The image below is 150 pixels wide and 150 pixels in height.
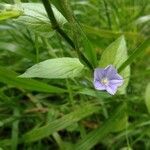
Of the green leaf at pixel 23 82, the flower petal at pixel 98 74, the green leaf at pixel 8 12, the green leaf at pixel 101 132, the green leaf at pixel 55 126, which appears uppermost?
the green leaf at pixel 8 12

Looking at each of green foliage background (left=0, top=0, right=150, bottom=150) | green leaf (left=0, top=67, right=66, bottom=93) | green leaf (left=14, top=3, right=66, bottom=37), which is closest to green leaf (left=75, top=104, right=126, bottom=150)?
green foliage background (left=0, top=0, right=150, bottom=150)

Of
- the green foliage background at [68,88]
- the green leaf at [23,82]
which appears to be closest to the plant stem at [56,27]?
the green foliage background at [68,88]

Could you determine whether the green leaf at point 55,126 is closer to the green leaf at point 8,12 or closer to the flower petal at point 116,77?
the flower petal at point 116,77

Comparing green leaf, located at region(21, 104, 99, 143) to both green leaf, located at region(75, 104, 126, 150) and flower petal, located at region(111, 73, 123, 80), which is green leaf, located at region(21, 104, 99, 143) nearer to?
green leaf, located at region(75, 104, 126, 150)

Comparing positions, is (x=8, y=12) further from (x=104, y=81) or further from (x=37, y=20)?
(x=104, y=81)

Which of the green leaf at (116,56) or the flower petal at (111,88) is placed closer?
the flower petal at (111,88)

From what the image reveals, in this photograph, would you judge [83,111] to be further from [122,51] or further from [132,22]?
[132,22]

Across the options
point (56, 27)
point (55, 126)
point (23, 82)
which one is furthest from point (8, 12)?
point (55, 126)
